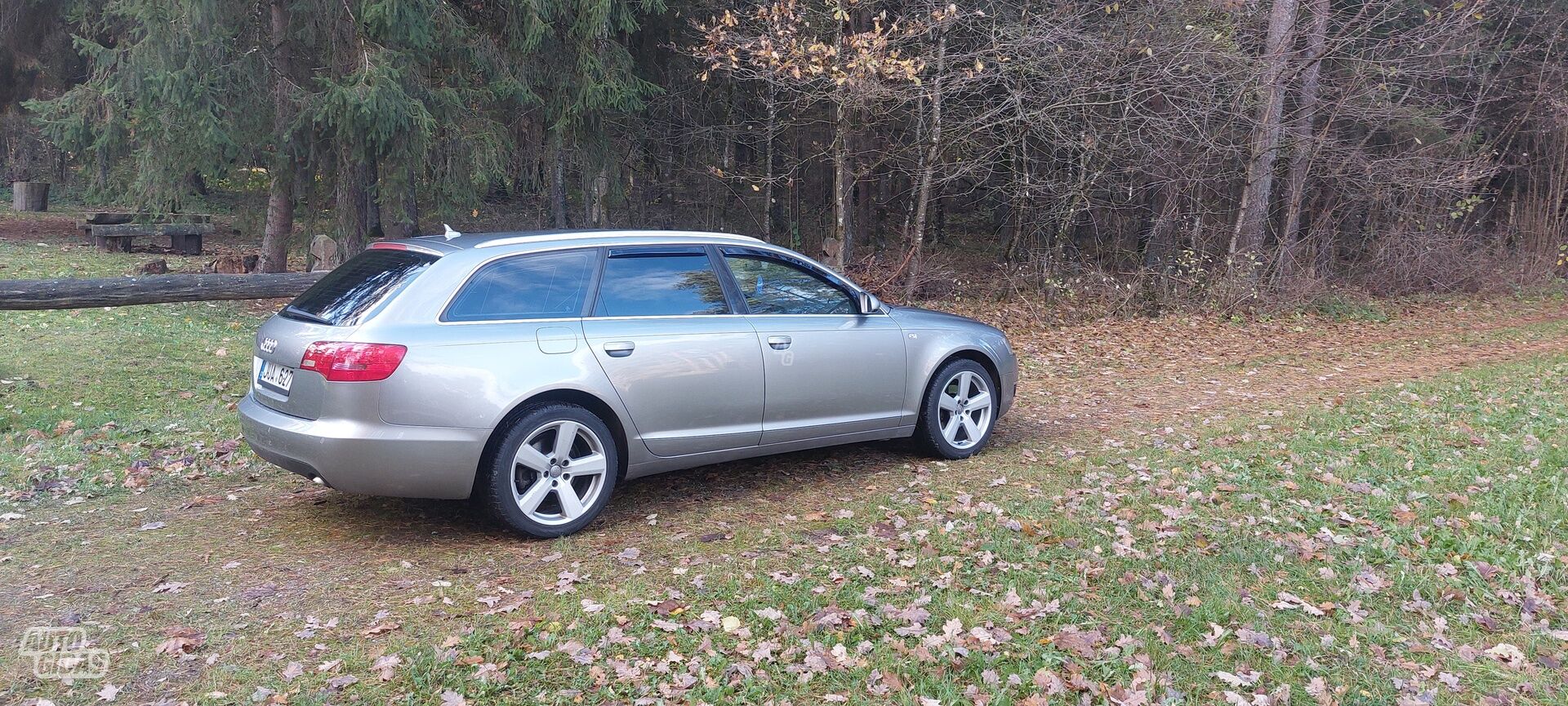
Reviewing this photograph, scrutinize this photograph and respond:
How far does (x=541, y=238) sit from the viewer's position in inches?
228

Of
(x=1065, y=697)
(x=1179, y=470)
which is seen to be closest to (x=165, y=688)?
(x=1065, y=697)

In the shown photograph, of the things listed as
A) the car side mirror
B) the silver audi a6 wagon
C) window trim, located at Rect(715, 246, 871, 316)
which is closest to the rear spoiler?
the silver audi a6 wagon

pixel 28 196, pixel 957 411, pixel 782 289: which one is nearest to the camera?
pixel 782 289

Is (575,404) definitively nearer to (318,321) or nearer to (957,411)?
(318,321)

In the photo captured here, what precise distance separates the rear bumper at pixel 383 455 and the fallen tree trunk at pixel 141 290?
3.78m

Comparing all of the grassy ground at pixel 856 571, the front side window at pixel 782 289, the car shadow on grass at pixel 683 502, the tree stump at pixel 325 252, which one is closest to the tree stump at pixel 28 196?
the tree stump at pixel 325 252

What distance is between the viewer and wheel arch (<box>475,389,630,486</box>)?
5.28m

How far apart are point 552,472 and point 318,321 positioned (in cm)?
137

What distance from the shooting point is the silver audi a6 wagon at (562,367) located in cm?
507

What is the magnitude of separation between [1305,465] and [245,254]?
15707mm

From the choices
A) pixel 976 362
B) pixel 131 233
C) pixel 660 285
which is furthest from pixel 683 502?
pixel 131 233

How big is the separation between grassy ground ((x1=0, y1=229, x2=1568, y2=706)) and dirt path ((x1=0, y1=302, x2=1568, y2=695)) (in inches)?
1.1

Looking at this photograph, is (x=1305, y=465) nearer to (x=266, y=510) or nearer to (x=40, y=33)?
(x=266, y=510)

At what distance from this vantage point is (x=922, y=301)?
17.4 m
